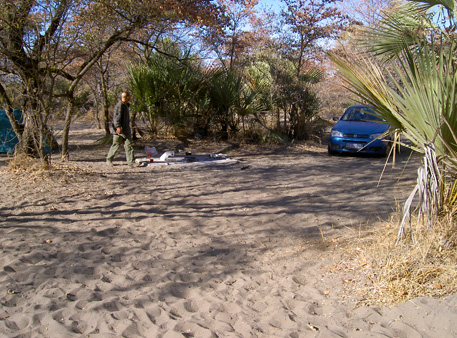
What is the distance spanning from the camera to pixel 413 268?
341 centimetres

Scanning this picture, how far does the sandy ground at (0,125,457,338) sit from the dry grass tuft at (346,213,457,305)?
0.13 metres

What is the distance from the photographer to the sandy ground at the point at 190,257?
308cm

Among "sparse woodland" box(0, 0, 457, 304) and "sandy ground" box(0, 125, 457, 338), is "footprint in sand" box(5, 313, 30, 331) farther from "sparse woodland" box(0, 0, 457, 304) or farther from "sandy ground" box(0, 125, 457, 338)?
"sparse woodland" box(0, 0, 457, 304)

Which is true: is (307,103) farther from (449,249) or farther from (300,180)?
(449,249)

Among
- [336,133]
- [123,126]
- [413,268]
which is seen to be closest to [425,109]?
[413,268]

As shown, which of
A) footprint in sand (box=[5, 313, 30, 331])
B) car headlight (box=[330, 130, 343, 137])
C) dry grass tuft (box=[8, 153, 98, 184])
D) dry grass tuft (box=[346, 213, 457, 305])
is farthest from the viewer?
car headlight (box=[330, 130, 343, 137])

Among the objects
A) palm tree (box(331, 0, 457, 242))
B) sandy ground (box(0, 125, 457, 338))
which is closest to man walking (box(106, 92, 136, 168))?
sandy ground (box(0, 125, 457, 338))

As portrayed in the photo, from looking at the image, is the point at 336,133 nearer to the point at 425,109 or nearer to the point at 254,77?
the point at 254,77

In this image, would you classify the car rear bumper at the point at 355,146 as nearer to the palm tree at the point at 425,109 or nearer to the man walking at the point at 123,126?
the man walking at the point at 123,126

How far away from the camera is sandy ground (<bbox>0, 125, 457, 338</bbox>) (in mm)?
3084

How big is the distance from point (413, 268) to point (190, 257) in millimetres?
2267

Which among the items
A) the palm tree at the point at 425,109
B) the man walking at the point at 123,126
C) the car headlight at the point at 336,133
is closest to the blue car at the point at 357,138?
the car headlight at the point at 336,133

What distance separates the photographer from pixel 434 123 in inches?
133

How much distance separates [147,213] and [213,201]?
1.17 metres
